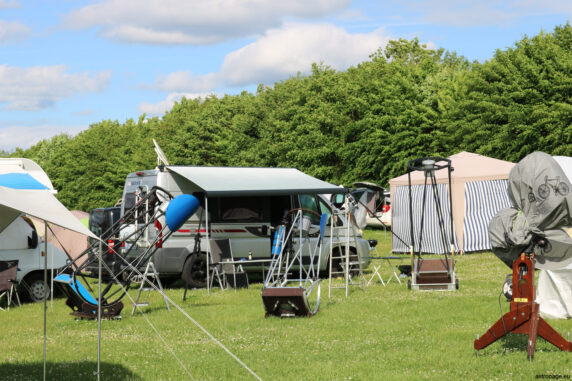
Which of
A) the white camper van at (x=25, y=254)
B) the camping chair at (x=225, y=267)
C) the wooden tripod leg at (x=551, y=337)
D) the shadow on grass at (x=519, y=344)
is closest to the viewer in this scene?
the wooden tripod leg at (x=551, y=337)

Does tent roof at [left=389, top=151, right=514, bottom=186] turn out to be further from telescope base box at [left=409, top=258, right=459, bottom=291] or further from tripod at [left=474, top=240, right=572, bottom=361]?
tripod at [left=474, top=240, right=572, bottom=361]

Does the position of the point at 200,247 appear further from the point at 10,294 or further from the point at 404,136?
the point at 404,136

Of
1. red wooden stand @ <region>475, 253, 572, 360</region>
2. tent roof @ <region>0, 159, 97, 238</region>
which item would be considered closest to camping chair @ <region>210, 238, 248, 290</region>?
tent roof @ <region>0, 159, 97, 238</region>

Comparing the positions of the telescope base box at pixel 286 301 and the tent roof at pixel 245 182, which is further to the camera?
the tent roof at pixel 245 182

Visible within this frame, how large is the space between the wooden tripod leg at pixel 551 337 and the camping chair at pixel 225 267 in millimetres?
7772

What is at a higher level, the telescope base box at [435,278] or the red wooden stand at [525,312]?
the red wooden stand at [525,312]

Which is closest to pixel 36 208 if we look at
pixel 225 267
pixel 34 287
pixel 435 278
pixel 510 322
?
pixel 510 322

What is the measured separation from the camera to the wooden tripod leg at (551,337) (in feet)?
25.4

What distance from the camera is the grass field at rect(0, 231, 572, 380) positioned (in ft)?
25.1

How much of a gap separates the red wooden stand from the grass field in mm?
247

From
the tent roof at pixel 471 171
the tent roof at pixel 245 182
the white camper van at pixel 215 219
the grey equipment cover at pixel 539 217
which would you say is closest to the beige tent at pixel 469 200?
the tent roof at pixel 471 171

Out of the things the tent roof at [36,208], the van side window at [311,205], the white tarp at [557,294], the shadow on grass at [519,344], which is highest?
the tent roof at [36,208]

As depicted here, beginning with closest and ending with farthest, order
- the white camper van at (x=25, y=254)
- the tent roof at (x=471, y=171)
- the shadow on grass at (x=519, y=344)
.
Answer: the shadow on grass at (x=519, y=344) < the white camper van at (x=25, y=254) < the tent roof at (x=471, y=171)

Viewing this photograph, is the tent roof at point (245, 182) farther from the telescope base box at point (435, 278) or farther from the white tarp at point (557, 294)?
the white tarp at point (557, 294)
